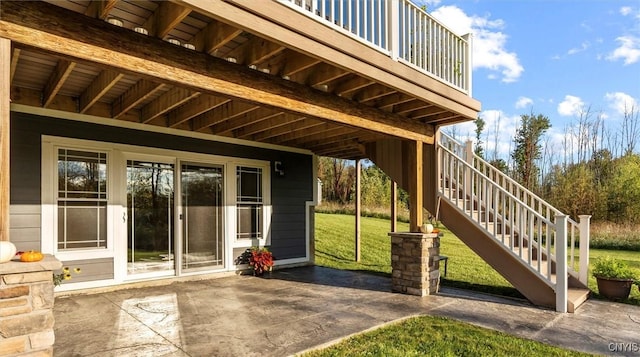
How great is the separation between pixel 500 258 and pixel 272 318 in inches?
128

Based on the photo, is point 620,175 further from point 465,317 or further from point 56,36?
point 56,36

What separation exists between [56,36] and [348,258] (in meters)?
7.58

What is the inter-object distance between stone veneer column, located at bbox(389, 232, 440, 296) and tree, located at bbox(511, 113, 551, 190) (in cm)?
1385

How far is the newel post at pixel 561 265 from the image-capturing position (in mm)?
4301

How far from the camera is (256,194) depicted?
23.3 ft

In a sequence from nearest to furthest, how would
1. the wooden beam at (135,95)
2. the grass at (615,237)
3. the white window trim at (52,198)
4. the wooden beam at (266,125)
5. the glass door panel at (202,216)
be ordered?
the wooden beam at (135,95)
the white window trim at (52,198)
the wooden beam at (266,125)
the glass door panel at (202,216)
the grass at (615,237)

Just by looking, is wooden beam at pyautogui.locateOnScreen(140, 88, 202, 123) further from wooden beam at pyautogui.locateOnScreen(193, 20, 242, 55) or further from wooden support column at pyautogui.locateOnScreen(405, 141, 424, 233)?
wooden support column at pyautogui.locateOnScreen(405, 141, 424, 233)

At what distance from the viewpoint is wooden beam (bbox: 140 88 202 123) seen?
4.23 metres

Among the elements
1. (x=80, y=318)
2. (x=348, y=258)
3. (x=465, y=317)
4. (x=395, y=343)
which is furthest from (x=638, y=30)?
(x=80, y=318)

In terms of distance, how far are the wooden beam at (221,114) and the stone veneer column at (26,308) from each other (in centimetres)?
281

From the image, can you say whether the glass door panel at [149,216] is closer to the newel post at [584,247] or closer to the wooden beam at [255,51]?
the wooden beam at [255,51]

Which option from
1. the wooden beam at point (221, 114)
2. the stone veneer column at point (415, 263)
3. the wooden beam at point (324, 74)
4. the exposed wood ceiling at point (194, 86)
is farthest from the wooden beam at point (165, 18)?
the stone veneer column at point (415, 263)

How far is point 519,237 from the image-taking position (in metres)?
4.87

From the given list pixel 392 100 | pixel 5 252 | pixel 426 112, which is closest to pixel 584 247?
pixel 426 112
